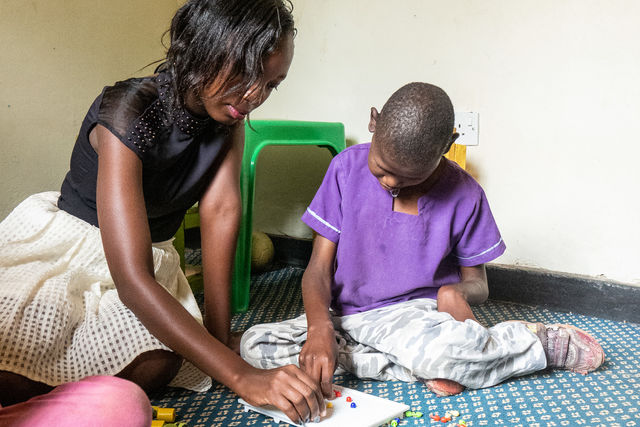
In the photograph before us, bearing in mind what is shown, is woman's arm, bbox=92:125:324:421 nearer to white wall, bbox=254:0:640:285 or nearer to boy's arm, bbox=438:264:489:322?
boy's arm, bbox=438:264:489:322

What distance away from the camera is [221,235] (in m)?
1.15

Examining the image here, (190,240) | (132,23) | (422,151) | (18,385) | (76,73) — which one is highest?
(132,23)

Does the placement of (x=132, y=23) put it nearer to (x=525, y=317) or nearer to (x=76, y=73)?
(x=76, y=73)

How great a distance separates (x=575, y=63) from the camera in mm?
1447

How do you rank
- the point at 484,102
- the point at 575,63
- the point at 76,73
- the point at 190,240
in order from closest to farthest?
the point at 575,63
the point at 484,102
the point at 76,73
the point at 190,240

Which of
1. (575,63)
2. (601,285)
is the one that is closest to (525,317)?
(601,285)

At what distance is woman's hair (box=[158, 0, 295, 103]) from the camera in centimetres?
87

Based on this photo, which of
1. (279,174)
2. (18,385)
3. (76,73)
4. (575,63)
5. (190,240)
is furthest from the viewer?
(190,240)

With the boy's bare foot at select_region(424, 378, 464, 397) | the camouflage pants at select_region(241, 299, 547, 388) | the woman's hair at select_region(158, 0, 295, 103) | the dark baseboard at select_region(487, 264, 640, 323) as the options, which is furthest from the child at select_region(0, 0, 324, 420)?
the dark baseboard at select_region(487, 264, 640, 323)

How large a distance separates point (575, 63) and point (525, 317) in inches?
25.2

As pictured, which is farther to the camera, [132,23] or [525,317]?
[132,23]

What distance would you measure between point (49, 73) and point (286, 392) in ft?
4.02

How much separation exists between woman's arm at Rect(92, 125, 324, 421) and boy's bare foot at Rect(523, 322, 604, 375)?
1.68 feet

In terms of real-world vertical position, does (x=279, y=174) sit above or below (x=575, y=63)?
below
